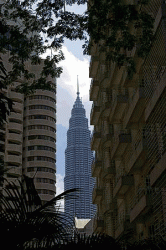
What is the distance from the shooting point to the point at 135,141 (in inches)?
885

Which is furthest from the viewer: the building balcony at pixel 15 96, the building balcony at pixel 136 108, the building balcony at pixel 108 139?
the building balcony at pixel 15 96

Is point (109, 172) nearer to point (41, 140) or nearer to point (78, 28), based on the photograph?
point (78, 28)

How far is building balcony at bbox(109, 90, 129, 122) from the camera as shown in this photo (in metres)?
24.5

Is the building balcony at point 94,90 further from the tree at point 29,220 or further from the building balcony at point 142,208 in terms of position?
the tree at point 29,220

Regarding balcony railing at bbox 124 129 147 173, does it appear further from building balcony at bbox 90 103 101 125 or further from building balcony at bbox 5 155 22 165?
building balcony at bbox 5 155 22 165

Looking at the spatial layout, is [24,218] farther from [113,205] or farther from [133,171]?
[113,205]

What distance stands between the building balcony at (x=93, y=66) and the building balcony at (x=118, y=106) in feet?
31.2

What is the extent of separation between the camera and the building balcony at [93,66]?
35406mm

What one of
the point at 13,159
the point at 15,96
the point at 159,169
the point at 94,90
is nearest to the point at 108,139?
the point at 94,90

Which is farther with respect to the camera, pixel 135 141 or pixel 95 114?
pixel 95 114

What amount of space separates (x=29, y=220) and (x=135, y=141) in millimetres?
18264

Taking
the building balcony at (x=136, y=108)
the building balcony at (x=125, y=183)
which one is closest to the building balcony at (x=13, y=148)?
the building balcony at (x=125, y=183)

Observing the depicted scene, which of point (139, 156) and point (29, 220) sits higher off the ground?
point (139, 156)

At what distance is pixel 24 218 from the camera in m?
4.58
